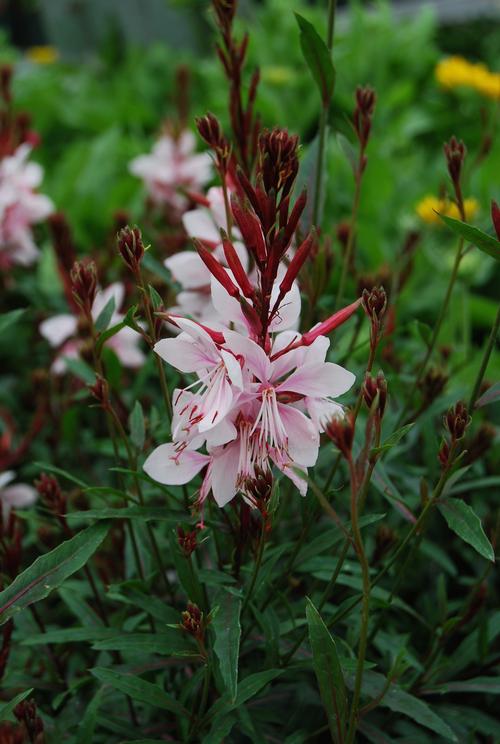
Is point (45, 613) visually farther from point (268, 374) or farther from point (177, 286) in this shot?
point (268, 374)

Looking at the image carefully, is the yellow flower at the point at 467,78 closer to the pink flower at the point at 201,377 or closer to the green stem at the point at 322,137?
the green stem at the point at 322,137

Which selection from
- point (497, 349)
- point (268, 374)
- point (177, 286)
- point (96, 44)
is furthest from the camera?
point (96, 44)

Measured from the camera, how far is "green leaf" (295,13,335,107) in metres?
0.89

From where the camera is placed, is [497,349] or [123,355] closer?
[123,355]

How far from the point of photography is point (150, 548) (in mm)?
955

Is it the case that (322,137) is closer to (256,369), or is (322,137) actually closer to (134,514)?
(256,369)

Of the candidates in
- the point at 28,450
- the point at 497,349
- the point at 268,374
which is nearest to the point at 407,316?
the point at 497,349

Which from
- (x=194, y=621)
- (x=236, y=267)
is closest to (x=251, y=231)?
(x=236, y=267)

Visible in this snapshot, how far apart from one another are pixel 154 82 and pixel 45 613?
3567 mm

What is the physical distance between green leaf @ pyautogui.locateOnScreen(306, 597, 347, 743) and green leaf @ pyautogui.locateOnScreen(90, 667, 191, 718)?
16cm

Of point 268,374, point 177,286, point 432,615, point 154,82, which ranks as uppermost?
point 268,374

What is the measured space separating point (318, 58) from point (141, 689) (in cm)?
72

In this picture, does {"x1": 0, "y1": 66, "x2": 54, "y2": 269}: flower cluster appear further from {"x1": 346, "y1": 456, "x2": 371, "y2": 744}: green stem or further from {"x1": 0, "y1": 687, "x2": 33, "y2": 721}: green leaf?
{"x1": 346, "y1": 456, "x2": 371, "y2": 744}: green stem

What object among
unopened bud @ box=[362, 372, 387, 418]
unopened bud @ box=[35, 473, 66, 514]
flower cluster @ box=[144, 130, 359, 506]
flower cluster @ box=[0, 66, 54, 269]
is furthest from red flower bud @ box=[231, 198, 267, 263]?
flower cluster @ box=[0, 66, 54, 269]
